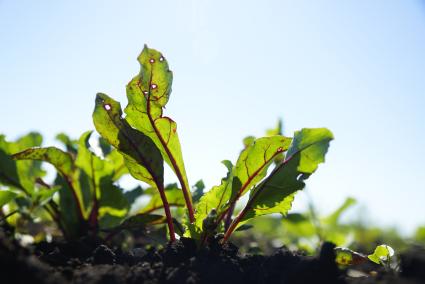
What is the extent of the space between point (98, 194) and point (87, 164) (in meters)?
0.24

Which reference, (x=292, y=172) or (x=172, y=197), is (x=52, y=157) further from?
(x=292, y=172)

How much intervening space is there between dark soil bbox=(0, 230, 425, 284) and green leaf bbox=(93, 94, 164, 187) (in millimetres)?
477

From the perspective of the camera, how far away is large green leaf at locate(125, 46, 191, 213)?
2.06 m

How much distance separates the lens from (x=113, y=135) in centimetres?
214

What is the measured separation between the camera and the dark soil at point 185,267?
136 centimetres

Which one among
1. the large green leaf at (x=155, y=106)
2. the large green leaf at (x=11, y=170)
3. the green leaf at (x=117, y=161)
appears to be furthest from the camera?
the green leaf at (x=117, y=161)

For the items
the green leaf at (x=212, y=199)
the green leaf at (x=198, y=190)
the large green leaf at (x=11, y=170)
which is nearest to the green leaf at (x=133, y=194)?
the green leaf at (x=198, y=190)

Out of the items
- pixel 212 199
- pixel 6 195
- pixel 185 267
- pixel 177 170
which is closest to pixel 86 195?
pixel 6 195

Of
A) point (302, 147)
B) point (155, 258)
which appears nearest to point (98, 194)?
point (155, 258)

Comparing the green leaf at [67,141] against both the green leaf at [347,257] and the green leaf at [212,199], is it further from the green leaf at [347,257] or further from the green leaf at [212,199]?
the green leaf at [347,257]

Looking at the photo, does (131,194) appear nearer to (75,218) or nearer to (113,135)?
(75,218)

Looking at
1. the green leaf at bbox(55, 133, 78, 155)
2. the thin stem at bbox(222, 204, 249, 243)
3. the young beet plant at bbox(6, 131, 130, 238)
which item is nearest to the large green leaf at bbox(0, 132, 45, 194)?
the young beet plant at bbox(6, 131, 130, 238)

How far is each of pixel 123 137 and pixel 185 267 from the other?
780 mm

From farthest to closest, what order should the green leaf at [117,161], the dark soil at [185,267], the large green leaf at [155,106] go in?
the green leaf at [117,161]
the large green leaf at [155,106]
the dark soil at [185,267]
